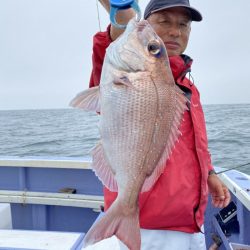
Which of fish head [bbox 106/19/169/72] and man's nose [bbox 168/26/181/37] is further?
man's nose [bbox 168/26/181/37]

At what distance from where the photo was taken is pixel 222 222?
280 cm

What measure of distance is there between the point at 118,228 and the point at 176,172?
0.55 meters

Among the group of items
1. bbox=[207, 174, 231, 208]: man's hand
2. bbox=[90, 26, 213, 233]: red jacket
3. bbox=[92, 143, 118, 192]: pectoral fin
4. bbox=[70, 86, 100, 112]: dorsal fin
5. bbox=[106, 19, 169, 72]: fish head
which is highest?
bbox=[106, 19, 169, 72]: fish head

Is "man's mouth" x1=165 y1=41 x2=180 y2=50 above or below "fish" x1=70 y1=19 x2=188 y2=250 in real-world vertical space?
above

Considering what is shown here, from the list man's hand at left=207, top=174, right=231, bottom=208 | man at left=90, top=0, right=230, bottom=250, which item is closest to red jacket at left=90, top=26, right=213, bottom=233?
man at left=90, top=0, right=230, bottom=250

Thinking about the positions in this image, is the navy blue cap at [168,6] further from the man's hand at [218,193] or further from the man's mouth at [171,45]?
the man's hand at [218,193]

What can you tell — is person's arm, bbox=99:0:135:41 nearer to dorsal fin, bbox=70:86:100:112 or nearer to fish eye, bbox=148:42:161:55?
fish eye, bbox=148:42:161:55

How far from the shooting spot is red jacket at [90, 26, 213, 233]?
171 centimetres

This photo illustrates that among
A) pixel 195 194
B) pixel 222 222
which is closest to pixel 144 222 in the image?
pixel 195 194

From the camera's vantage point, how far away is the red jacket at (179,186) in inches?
67.1

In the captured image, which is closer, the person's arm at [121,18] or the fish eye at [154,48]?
the fish eye at [154,48]

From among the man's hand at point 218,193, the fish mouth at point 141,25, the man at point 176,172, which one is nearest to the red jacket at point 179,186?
the man at point 176,172

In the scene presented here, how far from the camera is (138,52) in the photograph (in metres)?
1.33

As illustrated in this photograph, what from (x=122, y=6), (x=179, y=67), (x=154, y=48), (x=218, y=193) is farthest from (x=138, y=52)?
(x=218, y=193)
